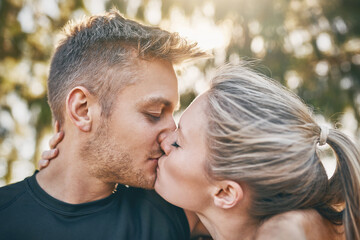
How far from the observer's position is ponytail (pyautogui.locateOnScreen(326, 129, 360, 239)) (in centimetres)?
180

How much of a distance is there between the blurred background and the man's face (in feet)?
6.49

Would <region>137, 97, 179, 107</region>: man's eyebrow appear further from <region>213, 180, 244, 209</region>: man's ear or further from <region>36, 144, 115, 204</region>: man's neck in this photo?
<region>213, 180, 244, 209</region>: man's ear

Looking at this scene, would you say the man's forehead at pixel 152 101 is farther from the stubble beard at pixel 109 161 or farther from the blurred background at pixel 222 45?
the blurred background at pixel 222 45

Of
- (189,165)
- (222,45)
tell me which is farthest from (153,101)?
(222,45)

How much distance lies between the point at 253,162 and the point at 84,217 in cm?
103

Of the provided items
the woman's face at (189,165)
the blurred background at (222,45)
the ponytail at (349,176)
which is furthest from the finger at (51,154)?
the blurred background at (222,45)

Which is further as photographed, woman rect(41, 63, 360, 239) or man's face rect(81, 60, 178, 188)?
man's face rect(81, 60, 178, 188)

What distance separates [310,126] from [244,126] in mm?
370

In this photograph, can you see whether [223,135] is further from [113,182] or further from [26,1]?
[26,1]

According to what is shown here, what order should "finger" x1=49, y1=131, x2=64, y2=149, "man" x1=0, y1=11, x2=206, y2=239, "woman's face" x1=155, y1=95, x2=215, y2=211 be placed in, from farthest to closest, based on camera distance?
"finger" x1=49, y1=131, x2=64, y2=149 → "man" x1=0, y1=11, x2=206, y2=239 → "woman's face" x1=155, y1=95, x2=215, y2=211

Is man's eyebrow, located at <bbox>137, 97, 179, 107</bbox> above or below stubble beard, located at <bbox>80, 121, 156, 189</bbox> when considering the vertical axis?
above

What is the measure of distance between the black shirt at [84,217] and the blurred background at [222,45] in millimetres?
2172

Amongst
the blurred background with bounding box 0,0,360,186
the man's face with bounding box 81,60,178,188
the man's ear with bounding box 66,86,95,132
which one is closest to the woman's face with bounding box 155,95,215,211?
the man's face with bounding box 81,60,178,188

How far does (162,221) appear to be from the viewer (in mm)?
2203
